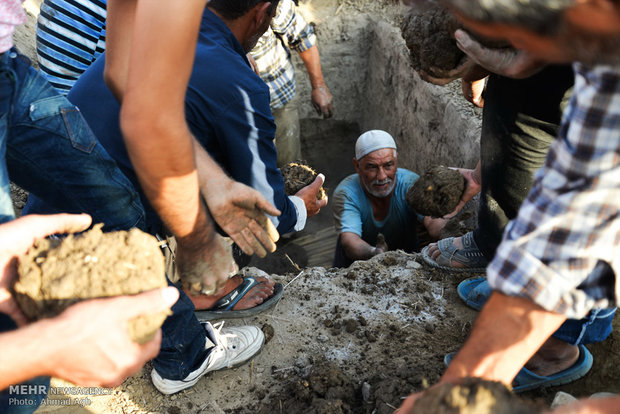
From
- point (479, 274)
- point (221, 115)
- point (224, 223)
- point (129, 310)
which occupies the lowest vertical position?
point (479, 274)

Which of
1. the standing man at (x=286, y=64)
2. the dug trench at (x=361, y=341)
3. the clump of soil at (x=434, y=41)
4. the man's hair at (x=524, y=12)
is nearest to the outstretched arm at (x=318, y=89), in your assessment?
the standing man at (x=286, y=64)

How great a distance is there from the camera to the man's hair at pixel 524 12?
81 cm

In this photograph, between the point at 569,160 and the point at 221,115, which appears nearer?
the point at 569,160

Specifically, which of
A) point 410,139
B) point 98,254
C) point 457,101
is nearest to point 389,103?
point 410,139

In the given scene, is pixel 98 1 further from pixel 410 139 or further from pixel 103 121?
pixel 410 139

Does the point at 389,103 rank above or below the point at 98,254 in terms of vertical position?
below

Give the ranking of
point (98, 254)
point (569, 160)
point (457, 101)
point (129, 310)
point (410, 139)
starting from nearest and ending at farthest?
1. point (569, 160)
2. point (129, 310)
3. point (98, 254)
4. point (457, 101)
5. point (410, 139)

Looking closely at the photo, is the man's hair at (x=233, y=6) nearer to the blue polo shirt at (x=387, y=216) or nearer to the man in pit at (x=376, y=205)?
the man in pit at (x=376, y=205)

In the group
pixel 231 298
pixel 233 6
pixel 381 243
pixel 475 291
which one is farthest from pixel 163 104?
pixel 381 243

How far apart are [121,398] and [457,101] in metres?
3.43

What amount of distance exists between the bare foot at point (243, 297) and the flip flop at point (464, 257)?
1.11m

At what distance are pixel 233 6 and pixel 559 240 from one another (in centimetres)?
181

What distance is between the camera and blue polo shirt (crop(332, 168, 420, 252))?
4.23 meters

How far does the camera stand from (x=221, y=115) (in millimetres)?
2152
